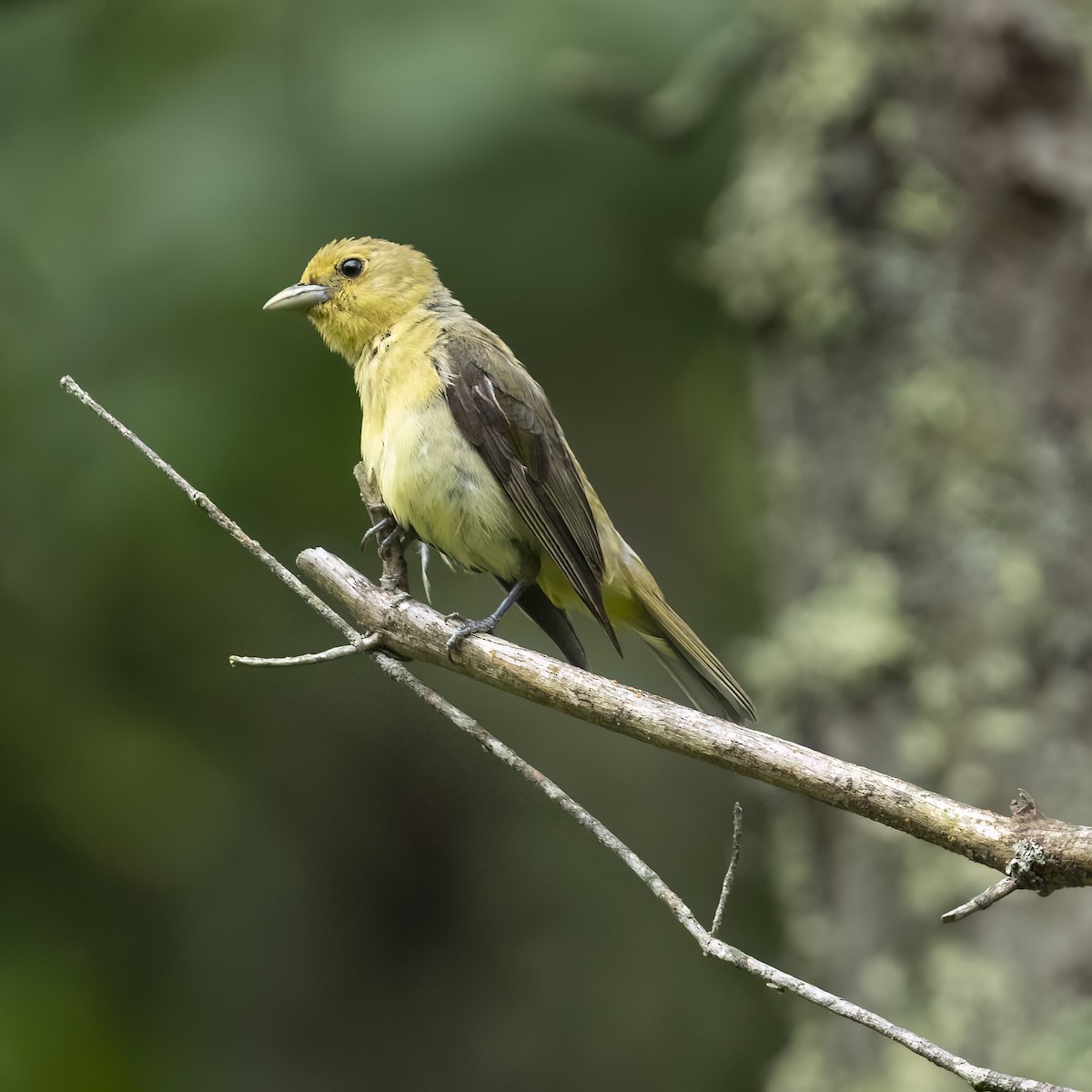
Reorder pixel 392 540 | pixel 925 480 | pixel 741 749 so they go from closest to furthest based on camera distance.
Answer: pixel 741 749 < pixel 392 540 < pixel 925 480

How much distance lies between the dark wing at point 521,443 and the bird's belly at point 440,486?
5cm

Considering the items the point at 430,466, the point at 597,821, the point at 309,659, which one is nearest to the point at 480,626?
the point at 309,659

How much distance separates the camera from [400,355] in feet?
11.9

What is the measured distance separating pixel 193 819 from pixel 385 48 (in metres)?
2.82

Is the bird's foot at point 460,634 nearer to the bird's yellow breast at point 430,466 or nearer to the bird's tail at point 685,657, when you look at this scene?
the bird's yellow breast at point 430,466

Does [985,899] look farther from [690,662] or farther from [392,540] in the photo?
[392,540]

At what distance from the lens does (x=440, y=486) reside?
347 cm

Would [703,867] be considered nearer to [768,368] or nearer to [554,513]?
[768,368]

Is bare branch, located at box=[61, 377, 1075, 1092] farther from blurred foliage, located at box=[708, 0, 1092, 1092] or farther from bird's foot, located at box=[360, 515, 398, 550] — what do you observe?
blurred foliage, located at box=[708, 0, 1092, 1092]

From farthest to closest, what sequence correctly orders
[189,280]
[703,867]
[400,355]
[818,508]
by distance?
1. [703,867]
2. [818,508]
3. [189,280]
4. [400,355]

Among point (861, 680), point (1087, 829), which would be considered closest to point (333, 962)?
point (861, 680)

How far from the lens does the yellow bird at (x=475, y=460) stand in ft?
11.3

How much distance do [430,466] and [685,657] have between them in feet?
2.61

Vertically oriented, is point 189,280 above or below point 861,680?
below
